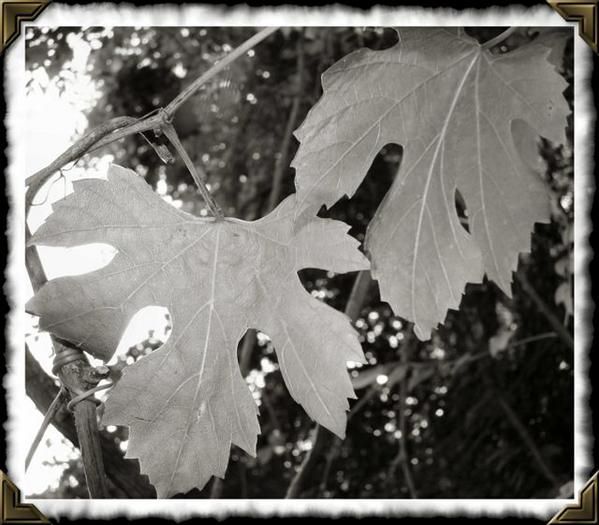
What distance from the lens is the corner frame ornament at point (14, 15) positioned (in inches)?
19.1

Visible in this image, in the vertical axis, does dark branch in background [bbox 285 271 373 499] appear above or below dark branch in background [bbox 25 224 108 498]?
below

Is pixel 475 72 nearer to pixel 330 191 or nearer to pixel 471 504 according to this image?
pixel 330 191

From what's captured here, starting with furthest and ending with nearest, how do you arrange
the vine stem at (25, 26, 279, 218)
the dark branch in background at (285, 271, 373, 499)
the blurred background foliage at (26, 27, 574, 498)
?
the blurred background foliage at (26, 27, 574, 498)
the dark branch in background at (285, 271, 373, 499)
the vine stem at (25, 26, 279, 218)

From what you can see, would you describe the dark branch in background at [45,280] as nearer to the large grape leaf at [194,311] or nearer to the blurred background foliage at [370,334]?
the large grape leaf at [194,311]

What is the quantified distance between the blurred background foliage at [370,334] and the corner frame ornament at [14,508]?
1.21 feet

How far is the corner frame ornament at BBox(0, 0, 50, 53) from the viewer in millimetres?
486

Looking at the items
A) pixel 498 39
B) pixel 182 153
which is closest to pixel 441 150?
pixel 498 39

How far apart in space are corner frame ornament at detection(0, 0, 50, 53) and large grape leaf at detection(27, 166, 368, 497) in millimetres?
121

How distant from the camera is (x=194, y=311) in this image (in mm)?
500

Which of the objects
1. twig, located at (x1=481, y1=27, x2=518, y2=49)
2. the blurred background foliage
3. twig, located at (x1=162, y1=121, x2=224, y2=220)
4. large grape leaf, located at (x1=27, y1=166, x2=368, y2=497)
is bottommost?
the blurred background foliage

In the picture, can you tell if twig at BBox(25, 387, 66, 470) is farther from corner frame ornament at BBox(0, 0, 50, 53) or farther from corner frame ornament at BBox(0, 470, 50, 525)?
corner frame ornament at BBox(0, 0, 50, 53)

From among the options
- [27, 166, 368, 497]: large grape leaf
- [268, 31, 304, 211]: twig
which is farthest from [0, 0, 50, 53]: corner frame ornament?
[268, 31, 304, 211]: twig

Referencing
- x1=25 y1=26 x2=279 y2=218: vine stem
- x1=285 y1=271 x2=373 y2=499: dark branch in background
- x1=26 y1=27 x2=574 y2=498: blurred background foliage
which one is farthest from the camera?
x1=26 y1=27 x2=574 y2=498: blurred background foliage

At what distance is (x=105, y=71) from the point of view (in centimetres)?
81
